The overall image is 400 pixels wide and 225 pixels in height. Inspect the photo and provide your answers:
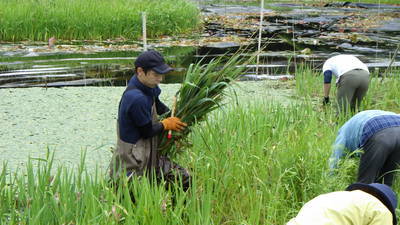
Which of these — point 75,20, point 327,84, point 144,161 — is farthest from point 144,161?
point 75,20

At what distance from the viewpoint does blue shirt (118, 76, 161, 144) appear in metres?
3.03

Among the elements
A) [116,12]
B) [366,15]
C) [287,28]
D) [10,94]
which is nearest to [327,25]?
[287,28]

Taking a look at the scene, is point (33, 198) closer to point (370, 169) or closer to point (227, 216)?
point (227, 216)

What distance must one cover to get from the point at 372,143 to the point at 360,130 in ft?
0.36

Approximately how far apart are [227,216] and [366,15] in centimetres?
1691

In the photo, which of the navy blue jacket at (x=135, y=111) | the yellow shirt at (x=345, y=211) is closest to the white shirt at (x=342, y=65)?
the navy blue jacket at (x=135, y=111)

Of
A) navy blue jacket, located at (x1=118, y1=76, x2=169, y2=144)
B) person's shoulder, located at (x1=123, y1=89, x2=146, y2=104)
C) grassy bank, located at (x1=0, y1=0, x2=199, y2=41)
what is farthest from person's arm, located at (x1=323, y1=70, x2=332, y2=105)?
grassy bank, located at (x1=0, y1=0, x2=199, y2=41)

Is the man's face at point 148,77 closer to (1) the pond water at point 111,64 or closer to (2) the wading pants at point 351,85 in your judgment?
(1) the pond water at point 111,64

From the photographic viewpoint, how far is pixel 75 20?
11.6 meters

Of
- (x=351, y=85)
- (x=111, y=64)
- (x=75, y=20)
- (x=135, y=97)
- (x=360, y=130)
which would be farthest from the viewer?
(x=75, y=20)

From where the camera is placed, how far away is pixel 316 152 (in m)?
3.44

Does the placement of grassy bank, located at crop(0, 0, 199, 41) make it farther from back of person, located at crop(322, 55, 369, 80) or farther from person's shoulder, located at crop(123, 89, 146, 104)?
person's shoulder, located at crop(123, 89, 146, 104)

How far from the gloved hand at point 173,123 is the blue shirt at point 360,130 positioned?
889 mm

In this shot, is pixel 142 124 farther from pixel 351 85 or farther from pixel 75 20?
pixel 75 20
